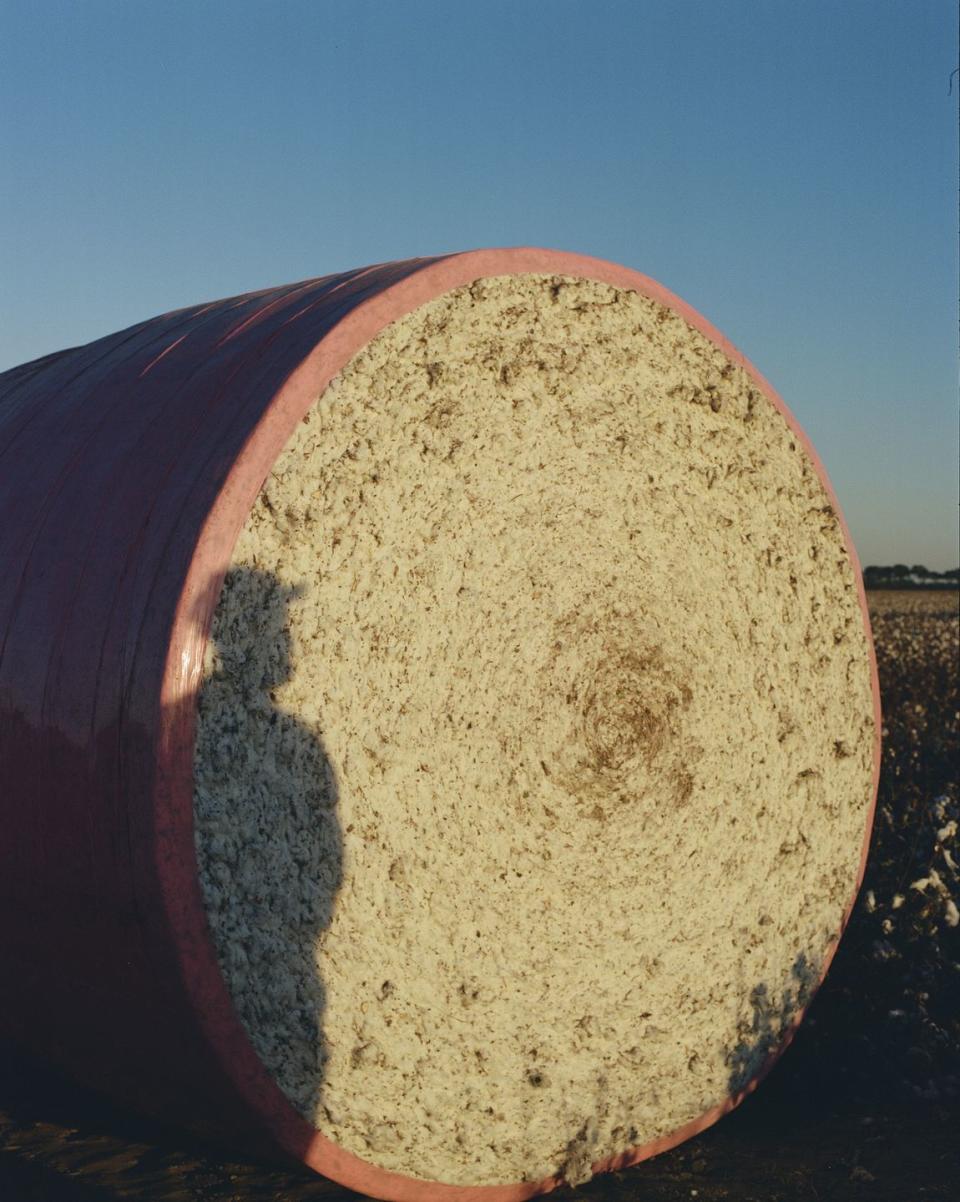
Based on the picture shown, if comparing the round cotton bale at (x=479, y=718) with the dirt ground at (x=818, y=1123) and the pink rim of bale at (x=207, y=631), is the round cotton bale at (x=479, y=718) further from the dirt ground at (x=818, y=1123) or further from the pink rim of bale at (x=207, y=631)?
the dirt ground at (x=818, y=1123)

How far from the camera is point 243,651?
3.30 meters

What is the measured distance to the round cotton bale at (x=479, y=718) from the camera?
3318mm

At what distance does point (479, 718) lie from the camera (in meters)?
3.75

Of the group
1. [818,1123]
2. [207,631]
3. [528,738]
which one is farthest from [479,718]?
[818,1123]

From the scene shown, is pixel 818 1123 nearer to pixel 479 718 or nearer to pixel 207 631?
pixel 479 718

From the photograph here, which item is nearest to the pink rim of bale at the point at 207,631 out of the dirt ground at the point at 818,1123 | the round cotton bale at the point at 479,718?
the round cotton bale at the point at 479,718

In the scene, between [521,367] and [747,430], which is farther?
[747,430]

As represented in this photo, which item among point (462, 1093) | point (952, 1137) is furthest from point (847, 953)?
point (462, 1093)

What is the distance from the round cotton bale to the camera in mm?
3318

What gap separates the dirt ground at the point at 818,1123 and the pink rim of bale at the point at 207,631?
0.83ft

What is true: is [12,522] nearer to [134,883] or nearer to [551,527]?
[134,883]

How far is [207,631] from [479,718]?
906mm

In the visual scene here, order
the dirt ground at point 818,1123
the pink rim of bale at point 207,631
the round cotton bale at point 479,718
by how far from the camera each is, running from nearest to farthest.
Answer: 1. the pink rim of bale at point 207,631
2. the round cotton bale at point 479,718
3. the dirt ground at point 818,1123

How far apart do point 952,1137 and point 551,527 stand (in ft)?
8.48
